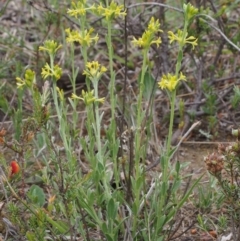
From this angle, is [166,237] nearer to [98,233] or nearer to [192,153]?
[98,233]

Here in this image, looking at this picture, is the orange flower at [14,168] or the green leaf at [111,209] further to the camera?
the orange flower at [14,168]

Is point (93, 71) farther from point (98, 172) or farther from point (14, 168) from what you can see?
point (14, 168)

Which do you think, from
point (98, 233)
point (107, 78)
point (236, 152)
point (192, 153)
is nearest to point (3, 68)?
point (107, 78)

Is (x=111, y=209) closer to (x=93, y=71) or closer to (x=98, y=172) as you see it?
(x=98, y=172)

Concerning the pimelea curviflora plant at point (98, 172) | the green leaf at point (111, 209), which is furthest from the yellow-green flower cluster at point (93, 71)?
the green leaf at point (111, 209)

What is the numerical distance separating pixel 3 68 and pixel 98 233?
1.28 metres

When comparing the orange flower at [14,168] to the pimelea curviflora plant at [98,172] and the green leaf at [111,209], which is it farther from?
the green leaf at [111,209]

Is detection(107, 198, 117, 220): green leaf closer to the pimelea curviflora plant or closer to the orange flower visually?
the pimelea curviflora plant

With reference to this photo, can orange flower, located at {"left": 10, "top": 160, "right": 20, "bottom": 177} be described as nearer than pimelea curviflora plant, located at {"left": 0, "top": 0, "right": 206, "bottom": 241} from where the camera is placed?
No

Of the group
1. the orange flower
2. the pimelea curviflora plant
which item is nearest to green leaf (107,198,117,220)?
the pimelea curviflora plant

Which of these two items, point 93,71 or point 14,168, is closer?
point 93,71

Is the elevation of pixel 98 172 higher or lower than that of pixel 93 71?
lower

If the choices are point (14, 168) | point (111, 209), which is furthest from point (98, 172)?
point (14, 168)

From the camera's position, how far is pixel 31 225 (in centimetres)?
185
